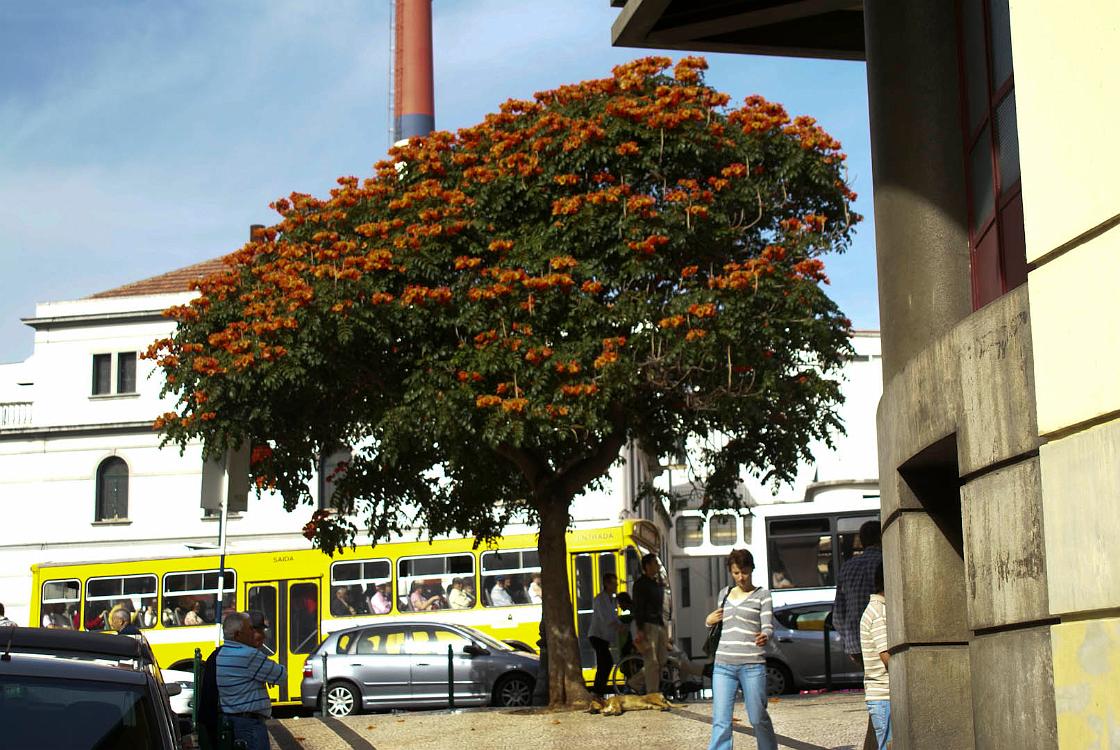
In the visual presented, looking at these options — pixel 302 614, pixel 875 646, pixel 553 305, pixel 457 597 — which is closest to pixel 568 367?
pixel 553 305

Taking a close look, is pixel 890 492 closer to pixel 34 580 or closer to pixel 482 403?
pixel 482 403

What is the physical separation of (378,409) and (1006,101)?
1436 centimetres

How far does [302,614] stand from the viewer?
30.5 metres

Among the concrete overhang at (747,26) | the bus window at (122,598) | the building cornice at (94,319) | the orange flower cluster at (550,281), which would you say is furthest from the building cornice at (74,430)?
the concrete overhang at (747,26)

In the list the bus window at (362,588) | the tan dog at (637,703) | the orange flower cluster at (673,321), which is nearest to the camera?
the orange flower cluster at (673,321)

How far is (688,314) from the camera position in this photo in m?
19.4

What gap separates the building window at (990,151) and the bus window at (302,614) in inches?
933

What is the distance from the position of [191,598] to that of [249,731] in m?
20.8

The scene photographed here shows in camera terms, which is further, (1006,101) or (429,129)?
(429,129)

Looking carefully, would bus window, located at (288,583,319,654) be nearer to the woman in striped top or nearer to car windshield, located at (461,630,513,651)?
car windshield, located at (461,630,513,651)

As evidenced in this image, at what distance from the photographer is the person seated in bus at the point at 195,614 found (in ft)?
102

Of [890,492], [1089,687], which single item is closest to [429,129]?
[890,492]

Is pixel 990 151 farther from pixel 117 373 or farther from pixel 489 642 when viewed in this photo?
pixel 117 373

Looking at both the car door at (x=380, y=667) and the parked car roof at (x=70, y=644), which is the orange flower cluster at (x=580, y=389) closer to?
the car door at (x=380, y=667)
